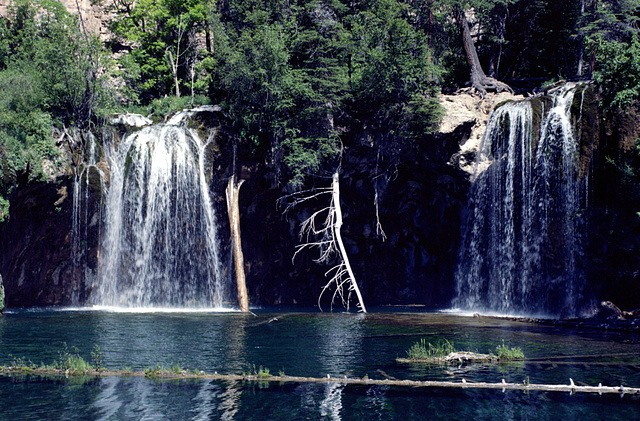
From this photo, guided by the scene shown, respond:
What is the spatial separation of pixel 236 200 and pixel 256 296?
671 centimetres

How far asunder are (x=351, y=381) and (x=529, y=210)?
17318mm

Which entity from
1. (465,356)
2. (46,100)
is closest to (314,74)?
(46,100)

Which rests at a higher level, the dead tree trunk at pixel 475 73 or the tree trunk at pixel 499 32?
the tree trunk at pixel 499 32

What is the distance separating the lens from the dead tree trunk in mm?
30219

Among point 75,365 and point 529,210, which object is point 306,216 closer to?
point 529,210

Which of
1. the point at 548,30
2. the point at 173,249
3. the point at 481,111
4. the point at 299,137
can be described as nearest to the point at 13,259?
the point at 173,249

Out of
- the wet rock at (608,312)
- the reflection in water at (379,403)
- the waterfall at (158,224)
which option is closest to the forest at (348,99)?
the wet rock at (608,312)

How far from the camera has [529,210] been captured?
25969 mm

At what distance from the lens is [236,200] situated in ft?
95.9

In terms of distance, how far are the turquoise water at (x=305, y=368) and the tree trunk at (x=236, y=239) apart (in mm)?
5530

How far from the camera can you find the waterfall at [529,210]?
2467 centimetres

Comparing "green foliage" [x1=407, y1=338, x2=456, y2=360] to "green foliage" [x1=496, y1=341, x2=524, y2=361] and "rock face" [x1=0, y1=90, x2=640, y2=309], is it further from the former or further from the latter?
"rock face" [x1=0, y1=90, x2=640, y2=309]

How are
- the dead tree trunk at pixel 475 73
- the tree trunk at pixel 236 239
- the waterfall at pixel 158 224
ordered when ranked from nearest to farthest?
the tree trunk at pixel 236 239, the waterfall at pixel 158 224, the dead tree trunk at pixel 475 73

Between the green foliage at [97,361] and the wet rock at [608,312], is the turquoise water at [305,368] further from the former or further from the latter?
the wet rock at [608,312]
